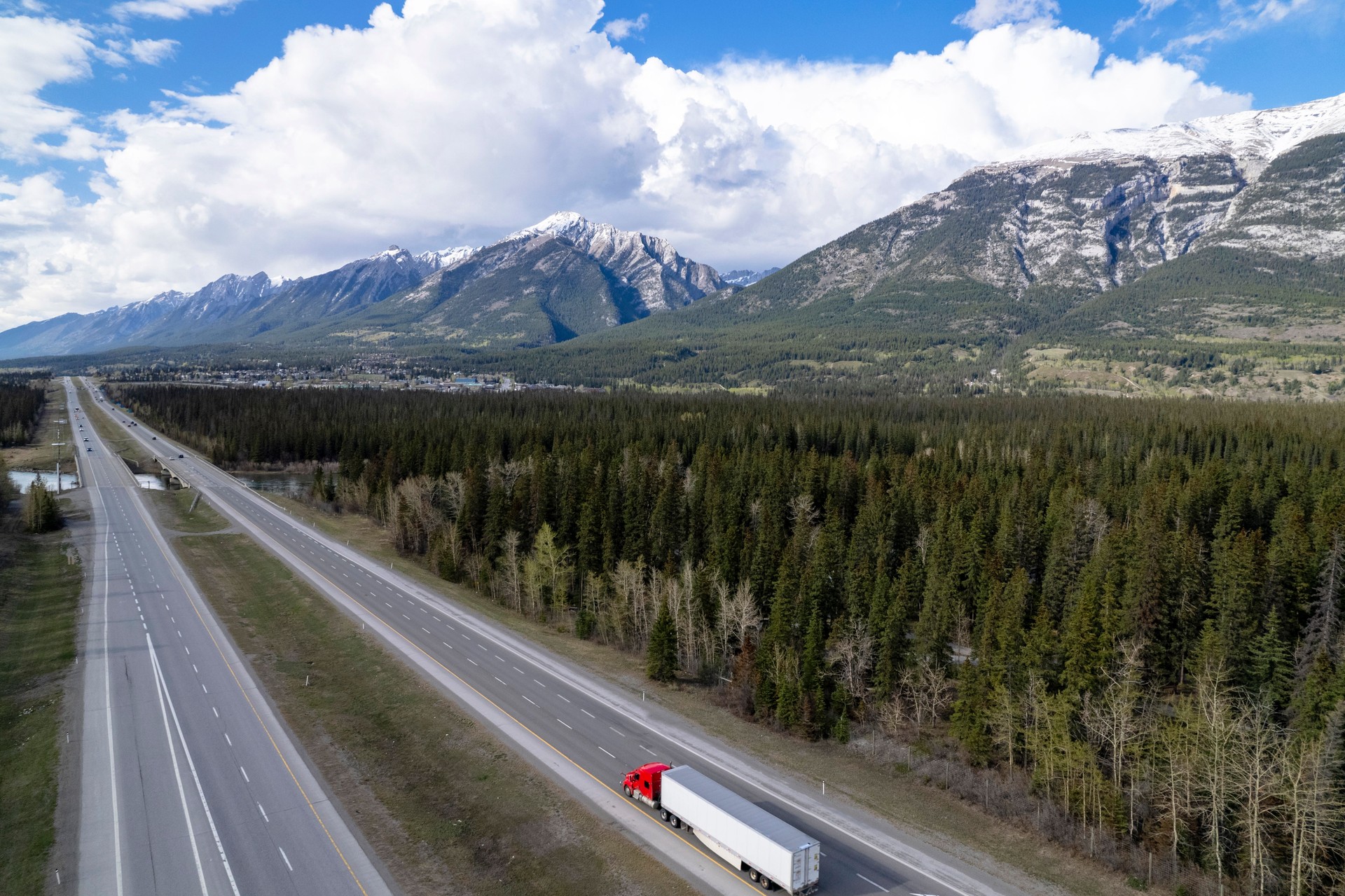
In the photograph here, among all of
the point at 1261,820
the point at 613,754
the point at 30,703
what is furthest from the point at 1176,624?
the point at 30,703

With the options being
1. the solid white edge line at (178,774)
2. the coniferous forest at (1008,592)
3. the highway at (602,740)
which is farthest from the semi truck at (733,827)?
the solid white edge line at (178,774)

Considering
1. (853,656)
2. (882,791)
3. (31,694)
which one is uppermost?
(31,694)

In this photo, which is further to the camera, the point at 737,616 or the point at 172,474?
the point at 172,474

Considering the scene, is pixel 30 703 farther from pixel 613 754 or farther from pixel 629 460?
pixel 629 460

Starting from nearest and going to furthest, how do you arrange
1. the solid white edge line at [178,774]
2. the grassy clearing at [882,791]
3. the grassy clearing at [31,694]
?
the solid white edge line at [178,774] → the grassy clearing at [31,694] → the grassy clearing at [882,791]

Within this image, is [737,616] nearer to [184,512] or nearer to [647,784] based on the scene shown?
[647,784]

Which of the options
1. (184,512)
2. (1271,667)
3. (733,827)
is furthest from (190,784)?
(184,512)

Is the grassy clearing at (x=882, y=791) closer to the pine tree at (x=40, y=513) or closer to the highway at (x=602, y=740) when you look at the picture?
the highway at (x=602, y=740)
